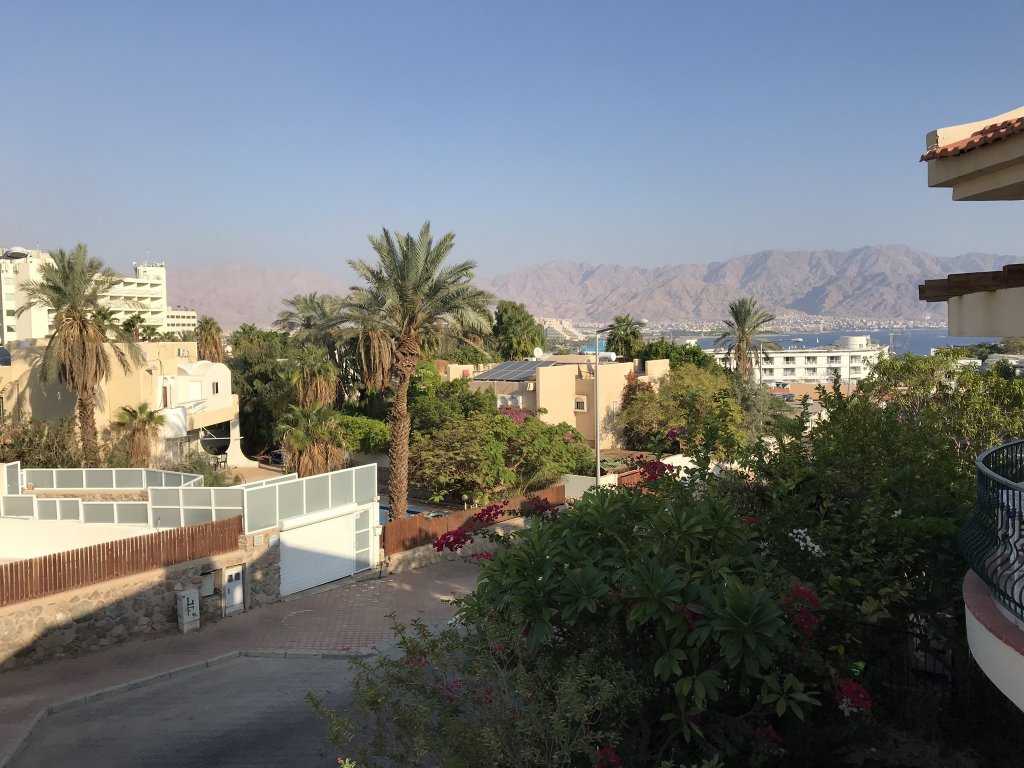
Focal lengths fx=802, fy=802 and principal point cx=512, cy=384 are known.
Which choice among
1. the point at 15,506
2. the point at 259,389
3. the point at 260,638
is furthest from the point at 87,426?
the point at 259,389

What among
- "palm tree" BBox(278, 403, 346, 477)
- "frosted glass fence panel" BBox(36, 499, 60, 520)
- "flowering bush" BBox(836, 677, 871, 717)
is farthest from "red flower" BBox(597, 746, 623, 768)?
"palm tree" BBox(278, 403, 346, 477)

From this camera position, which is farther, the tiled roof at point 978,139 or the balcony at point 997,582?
the tiled roof at point 978,139

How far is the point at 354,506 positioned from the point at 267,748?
8946mm

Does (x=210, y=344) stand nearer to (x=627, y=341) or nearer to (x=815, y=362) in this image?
(x=627, y=341)

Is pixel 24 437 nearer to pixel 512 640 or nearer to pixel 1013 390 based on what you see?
pixel 512 640

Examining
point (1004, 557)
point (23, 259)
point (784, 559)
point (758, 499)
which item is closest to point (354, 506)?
point (758, 499)

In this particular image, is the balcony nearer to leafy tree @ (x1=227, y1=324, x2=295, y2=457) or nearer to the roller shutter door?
the roller shutter door

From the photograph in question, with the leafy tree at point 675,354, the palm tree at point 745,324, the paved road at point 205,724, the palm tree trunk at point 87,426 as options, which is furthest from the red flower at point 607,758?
the palm tree at point 745,324

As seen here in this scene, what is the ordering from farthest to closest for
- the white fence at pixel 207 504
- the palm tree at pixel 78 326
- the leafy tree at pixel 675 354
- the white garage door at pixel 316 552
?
the leafy tree at pixel 675 354, the palm tree at pixel 78 326, the white garage door at pixel 316 552, the white fence at pixel 207 504

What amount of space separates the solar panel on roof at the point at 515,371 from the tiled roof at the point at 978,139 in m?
30.9

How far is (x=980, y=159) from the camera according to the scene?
7.20 m

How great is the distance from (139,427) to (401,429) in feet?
40.3

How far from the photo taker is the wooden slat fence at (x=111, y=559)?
14367mm

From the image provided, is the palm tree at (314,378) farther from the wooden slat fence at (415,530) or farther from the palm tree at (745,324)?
the palm tree at (745,324)
